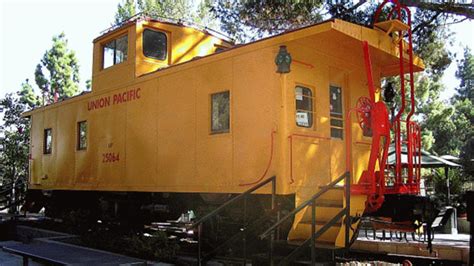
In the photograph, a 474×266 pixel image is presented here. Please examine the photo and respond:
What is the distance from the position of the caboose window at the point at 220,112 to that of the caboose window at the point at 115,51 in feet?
9.65

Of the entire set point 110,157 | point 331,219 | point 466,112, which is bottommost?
point 331,219

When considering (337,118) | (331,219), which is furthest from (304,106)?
(331,219)

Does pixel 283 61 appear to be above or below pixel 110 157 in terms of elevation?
above

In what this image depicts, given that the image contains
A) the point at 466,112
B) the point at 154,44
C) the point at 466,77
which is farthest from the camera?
the point at 466,77

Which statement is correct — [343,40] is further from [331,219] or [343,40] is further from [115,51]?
[115,51]

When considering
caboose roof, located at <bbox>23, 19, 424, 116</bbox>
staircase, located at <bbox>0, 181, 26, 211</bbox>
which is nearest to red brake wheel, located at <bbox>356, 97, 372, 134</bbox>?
caboose roof, located at <bbox>23, 19, 424, 116</bbox>

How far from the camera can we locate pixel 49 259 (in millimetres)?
6305

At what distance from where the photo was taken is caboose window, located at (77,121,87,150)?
31.4ft

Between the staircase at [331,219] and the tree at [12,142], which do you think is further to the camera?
the tree at [12,142]

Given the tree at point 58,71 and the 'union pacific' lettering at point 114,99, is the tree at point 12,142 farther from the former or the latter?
the 'union pacific' lettering at point 114,99

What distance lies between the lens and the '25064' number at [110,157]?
28.0ft

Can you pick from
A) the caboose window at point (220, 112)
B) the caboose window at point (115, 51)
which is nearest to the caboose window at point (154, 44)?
the caboose window at point (115, 51)

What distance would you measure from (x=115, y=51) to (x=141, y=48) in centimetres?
93

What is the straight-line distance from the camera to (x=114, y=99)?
876cm
